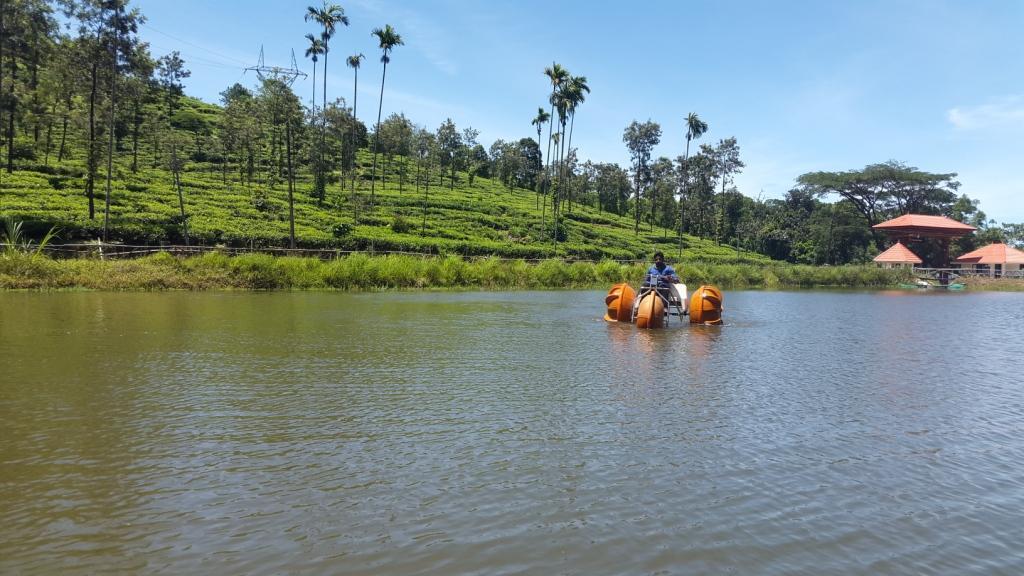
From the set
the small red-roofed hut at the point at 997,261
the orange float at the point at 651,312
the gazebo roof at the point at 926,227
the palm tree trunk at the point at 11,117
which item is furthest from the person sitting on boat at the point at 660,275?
the gazebo roof at the point at 926,227

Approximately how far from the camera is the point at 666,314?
2028cm

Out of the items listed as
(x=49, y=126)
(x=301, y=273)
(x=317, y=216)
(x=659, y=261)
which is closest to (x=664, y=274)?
(x=659, y=261)

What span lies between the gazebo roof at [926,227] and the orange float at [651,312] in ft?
232

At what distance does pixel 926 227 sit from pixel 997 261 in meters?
7.90

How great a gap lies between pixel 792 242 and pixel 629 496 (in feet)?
314

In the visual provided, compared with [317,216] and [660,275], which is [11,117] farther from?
[660,275]

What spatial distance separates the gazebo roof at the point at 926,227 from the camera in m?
75.4

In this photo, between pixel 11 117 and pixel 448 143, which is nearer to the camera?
pixel 11 117

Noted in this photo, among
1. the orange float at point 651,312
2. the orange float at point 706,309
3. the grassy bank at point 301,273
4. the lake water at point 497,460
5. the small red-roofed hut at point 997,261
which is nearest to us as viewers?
the lake water at point 497,460

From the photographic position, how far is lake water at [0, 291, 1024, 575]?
4.37 metres

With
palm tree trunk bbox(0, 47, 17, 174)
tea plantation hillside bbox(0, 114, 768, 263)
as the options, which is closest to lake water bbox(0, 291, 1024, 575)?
tea plantation hillside bbox(0, 114, 768, 263)

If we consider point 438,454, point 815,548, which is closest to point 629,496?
point 815,548

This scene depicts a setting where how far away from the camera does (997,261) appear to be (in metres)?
71.1

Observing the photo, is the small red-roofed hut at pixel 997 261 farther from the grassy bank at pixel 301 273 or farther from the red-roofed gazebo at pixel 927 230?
the grassy bank at pixel 301 273
